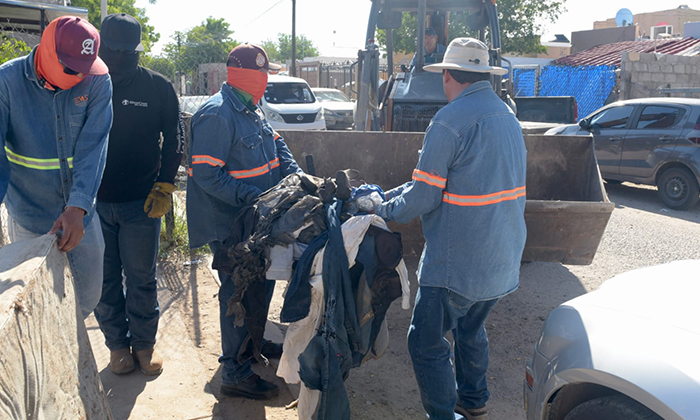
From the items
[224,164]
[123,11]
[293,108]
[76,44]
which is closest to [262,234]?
[224,164]

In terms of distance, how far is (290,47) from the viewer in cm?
7900

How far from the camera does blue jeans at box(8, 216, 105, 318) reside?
272cm

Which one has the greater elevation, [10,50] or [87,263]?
[10,50]

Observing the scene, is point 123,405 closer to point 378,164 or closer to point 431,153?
point 431,153

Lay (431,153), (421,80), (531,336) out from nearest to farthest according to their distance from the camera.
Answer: (431,153), (531,336), (421,80)

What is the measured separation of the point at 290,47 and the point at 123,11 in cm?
4851

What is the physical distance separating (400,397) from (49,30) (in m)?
2.78

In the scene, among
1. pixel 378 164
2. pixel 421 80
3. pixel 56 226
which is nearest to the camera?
pixel 56 226

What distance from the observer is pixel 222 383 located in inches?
137

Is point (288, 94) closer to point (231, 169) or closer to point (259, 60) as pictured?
point (259, 60)

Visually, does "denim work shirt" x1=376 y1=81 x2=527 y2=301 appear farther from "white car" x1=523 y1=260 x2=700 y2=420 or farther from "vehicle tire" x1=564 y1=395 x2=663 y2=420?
"vehicle tire" x1=564 y1=395 x2=663 y2=420

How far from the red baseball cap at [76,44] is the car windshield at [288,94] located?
14029mm

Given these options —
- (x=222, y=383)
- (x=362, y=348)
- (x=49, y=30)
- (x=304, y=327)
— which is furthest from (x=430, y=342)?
(x=49, y=30)

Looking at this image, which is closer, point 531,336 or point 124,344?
point 124,344
